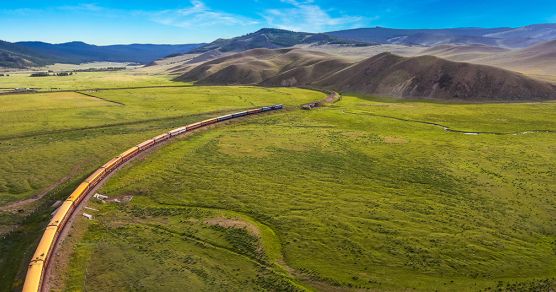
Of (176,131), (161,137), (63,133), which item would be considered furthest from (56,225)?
(63,133)

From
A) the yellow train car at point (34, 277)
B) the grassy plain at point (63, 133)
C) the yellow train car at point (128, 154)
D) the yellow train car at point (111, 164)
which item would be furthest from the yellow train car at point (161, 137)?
the yellow train car at point (34, 277)

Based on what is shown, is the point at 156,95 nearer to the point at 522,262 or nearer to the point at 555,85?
the point at 522,262

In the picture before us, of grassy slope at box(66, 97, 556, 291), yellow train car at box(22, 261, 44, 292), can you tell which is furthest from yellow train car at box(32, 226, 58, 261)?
grassy slope at box(66, 97, 556, 291)

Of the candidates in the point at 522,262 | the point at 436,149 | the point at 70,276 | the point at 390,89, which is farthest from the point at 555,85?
the point at 70,276

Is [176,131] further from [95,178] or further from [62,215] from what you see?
[62,215]

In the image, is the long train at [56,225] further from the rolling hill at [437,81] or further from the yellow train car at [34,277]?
the rolling hill at [437,81]

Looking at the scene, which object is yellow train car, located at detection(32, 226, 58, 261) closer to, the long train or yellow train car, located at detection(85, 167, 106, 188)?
the long train
